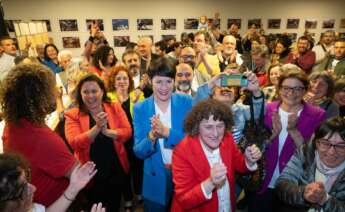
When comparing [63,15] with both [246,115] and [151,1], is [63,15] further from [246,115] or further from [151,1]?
[246,115]

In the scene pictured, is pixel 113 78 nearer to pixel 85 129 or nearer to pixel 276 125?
pixel 85 129

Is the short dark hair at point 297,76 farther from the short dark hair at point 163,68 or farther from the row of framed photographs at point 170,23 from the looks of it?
the row of framed photographs at point 170,23

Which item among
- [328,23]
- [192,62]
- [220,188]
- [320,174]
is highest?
[328,23]

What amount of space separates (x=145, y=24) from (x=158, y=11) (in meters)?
0.62

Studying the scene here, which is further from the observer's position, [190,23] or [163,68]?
[190,23]

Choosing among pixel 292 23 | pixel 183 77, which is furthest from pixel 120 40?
pixel 292 23

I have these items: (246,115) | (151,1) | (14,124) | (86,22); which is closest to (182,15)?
(151,1)

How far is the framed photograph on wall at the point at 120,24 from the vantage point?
8531mm

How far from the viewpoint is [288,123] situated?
218cm

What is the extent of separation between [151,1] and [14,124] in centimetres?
788

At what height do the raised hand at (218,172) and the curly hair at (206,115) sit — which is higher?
the curly hair at (206,115)

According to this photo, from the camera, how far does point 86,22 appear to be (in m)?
8.32

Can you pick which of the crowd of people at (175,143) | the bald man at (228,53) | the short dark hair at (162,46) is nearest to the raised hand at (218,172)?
the crowd of people at (175,143)

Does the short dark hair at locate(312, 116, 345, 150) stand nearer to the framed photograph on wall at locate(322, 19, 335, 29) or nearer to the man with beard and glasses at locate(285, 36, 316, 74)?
the man with beard and glasses at locate(285, 36, 316, 74)
